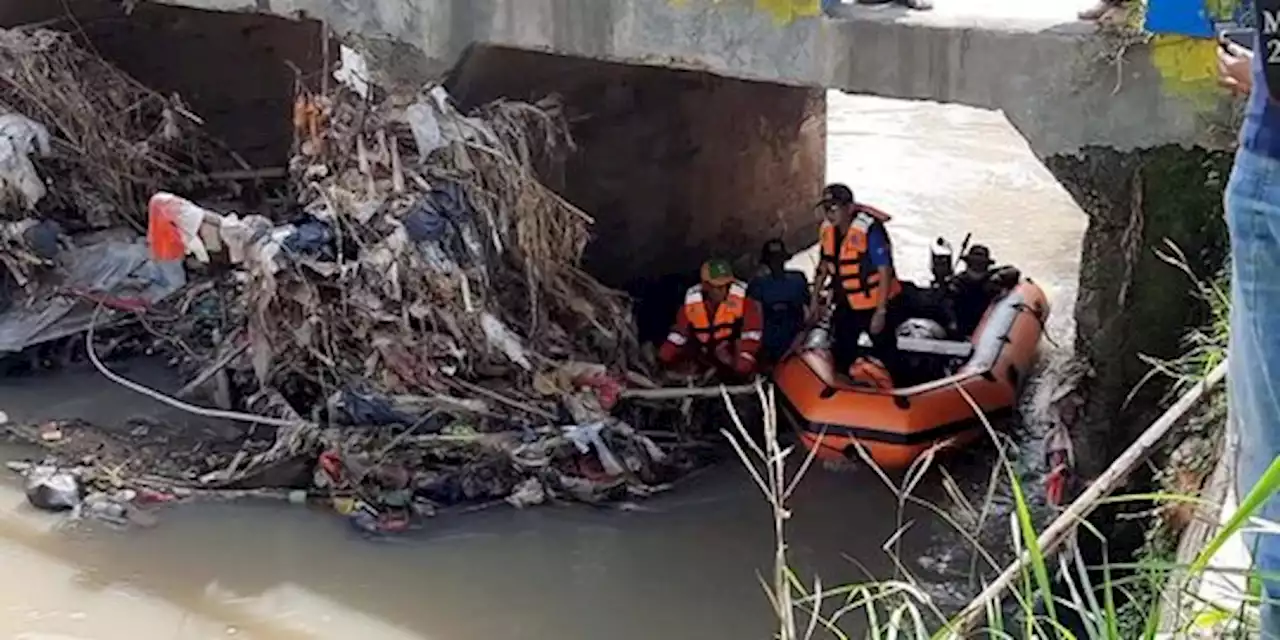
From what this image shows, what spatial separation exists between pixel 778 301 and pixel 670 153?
137 cm

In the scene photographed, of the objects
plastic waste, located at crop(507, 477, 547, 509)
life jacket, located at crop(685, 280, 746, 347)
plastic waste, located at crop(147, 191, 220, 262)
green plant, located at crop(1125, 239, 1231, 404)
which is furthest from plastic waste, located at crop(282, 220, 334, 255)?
green plant, located at crop(1125, 239, 1231, 404)

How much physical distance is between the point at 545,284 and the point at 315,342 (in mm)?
1226

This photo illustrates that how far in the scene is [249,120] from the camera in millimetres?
11797

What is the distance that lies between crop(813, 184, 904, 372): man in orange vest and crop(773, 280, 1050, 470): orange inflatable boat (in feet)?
0.54

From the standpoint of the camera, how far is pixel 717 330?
9422 mm

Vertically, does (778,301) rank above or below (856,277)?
below

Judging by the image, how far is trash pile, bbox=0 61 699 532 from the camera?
325 inches

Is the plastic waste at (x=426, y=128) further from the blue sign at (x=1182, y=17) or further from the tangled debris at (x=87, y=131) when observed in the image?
the blue sign at (x=1182, y=17)

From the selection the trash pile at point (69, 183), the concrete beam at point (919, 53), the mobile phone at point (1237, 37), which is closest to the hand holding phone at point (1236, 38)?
the mobile phone at point (1237, 37)

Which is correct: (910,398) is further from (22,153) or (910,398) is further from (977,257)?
(22,153)

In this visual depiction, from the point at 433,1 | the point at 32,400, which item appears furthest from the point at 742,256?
the point at 32,400

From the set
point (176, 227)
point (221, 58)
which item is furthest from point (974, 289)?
point (221, 58)

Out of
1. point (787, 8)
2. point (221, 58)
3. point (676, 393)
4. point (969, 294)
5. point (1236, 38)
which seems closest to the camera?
point (1236, 38)

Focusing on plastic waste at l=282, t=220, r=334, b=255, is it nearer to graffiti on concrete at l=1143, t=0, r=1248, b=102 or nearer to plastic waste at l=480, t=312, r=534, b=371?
plastic waste at l=480, t=312, r=534, b=371
